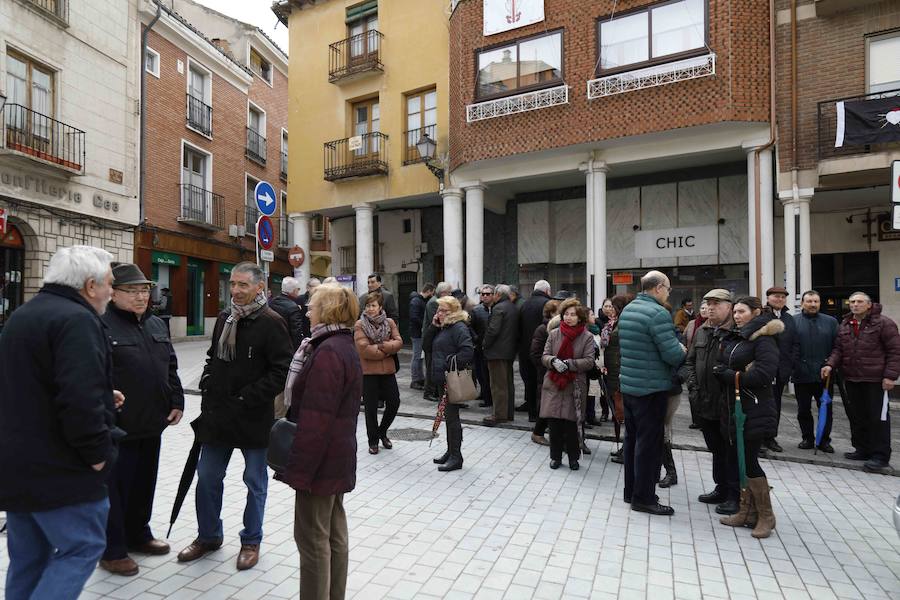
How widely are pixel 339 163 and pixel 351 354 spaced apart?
1586cm

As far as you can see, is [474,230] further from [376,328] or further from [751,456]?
[751,456]

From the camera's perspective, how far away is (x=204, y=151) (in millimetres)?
22203

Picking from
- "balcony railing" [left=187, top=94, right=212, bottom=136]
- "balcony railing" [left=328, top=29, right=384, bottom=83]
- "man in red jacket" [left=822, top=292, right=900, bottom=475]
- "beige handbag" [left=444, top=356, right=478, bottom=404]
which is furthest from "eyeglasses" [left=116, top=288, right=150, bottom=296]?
"balcony railing" [left=187, top=94, right=212, bottom=136]

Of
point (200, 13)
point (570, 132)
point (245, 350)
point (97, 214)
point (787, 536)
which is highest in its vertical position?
point (200, 13)

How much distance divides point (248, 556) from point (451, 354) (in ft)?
9.69

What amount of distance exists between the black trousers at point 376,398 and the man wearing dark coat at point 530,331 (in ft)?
8.02

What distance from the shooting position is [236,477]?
18.0ft

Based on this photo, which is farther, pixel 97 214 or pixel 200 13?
pixel 200 13

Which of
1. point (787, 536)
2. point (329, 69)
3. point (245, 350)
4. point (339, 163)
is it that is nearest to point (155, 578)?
point (245, 350)

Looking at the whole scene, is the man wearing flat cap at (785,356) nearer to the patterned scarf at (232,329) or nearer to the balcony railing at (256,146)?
the patterned scarf at (232,329)

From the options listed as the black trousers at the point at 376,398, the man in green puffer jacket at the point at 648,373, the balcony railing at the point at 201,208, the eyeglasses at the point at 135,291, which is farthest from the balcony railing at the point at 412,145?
the eyeglasses at the point at 135,291

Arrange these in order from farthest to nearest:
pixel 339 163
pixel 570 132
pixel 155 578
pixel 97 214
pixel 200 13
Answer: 1. pixel 200 13
2. pixel 339 163
3. pixel 97 214
4. pixel 570 132
5. pixel 155 578

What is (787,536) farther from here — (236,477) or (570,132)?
(570,132)

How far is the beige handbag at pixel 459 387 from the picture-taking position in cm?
574
